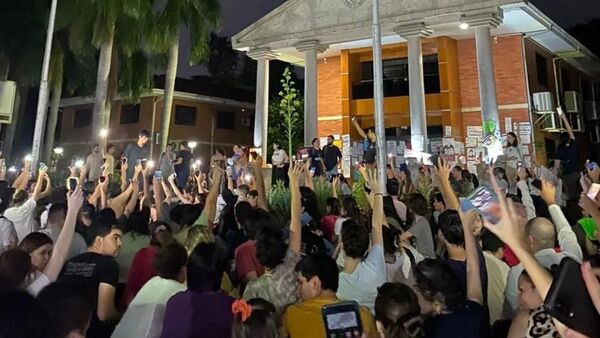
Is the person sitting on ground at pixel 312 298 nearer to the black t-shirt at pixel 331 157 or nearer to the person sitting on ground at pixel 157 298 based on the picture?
the person sitting on ground at pixel 157 298

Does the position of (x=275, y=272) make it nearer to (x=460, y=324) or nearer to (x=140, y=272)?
(x=140, y=272)

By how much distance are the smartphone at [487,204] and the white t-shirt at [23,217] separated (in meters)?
5.37

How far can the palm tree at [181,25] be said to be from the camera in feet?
72.0

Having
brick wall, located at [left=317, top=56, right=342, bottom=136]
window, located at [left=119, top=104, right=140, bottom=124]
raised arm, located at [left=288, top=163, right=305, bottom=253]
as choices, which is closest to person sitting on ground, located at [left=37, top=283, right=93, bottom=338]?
raised arm, located at [left=288, top=163, right=305, bottom=253]

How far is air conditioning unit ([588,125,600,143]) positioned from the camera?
30.4 metres

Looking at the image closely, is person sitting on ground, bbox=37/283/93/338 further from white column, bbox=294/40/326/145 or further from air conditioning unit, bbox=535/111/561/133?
air conditioning unit, bbox=535/111/561/133

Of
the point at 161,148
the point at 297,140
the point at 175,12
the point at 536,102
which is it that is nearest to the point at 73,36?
the point at 175,12

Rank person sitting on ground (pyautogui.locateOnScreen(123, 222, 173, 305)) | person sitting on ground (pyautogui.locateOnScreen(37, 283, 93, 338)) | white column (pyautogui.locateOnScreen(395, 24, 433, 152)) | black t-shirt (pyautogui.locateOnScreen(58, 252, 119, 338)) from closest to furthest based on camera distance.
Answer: person sitting on ground (pyautogui.locateOnScreen(37, 283, 93, 338)), black t-shirt (pyautogui.locateOnScreen(58, 252, 119, 338)), person sitting on ground (pyautogui.locateOnScreen(123, 222, 173, 305)), white column (pyautogui.locateOnScreen(395, 24, 433, 152))

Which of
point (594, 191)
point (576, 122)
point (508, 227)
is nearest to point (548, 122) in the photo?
point (576, 122)

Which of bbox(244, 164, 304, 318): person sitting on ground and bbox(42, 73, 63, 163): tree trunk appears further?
bbox(42, 73, 63, 163): tree trunk

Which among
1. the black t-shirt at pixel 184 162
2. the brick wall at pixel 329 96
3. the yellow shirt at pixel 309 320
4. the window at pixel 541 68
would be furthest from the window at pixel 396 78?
the yellow shirt at pixel 309 320

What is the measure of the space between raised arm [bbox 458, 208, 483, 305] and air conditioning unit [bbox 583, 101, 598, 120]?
1232 inches

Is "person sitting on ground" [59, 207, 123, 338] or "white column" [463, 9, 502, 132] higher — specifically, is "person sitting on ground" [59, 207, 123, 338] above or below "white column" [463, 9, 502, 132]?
below

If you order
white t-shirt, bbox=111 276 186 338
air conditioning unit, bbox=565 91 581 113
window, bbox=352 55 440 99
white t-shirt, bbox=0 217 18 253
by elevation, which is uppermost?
window, bbox=352 55 440 99
